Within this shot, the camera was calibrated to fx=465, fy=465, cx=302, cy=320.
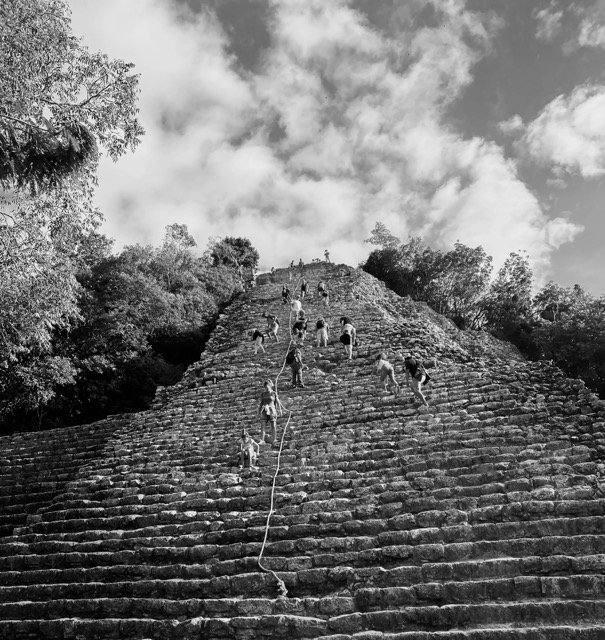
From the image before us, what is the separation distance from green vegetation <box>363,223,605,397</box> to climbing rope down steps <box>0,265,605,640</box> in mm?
13910

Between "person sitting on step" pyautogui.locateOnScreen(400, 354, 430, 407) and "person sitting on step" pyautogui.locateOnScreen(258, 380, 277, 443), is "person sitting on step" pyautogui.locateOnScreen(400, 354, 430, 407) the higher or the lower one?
the higher one

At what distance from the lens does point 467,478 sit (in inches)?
221

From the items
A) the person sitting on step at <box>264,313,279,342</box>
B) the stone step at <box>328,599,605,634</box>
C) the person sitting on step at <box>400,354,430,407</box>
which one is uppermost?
the person sitting on step at <box>264,313,279,342</box>

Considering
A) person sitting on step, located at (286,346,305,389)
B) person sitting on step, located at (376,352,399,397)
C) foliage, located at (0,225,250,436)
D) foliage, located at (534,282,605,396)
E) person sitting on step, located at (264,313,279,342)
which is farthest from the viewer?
foliage, located at (534,282,605,396)

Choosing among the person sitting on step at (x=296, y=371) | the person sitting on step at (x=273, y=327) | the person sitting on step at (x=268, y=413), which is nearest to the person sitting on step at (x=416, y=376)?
the person sitting on step at (x=268, y=413)

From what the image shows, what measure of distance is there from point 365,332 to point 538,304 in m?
17.2

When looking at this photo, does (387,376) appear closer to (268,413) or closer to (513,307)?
(268,413)

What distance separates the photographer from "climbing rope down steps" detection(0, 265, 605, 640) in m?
4.18

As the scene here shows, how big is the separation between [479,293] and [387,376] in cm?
2230


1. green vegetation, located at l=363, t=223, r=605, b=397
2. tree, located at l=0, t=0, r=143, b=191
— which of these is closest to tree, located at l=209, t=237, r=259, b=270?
green vegetation, located at l=363, t=223, r=605, b=397

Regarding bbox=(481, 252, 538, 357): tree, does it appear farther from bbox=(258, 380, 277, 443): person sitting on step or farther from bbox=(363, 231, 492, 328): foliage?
bbox=(258, 380, 277, 443): person sitting on step

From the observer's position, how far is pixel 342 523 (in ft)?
17.6

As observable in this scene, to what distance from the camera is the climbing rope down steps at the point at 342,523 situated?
4184 millimetres

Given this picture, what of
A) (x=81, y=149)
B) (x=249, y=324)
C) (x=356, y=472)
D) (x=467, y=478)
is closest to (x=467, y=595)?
(x=467, y=478)
